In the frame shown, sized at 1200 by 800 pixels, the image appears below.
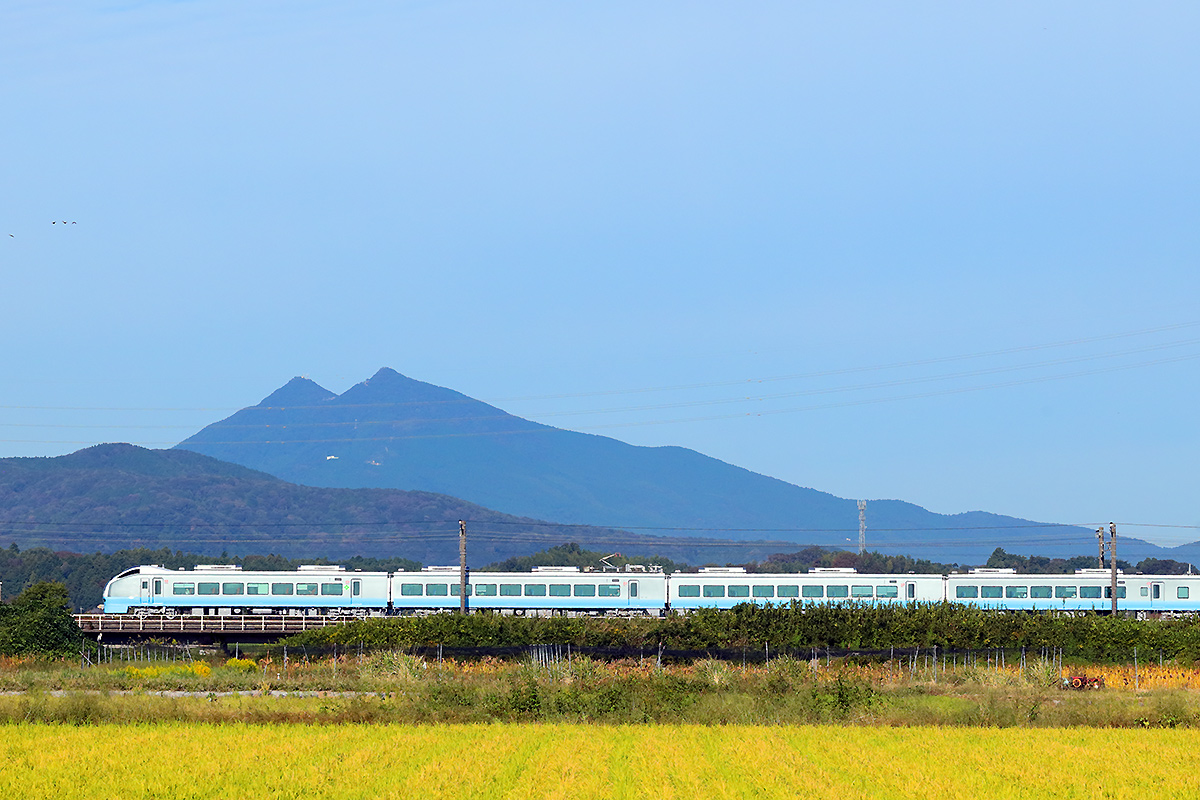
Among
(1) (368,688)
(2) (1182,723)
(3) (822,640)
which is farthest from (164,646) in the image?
(2) (1182,723)

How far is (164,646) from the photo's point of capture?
64.4 meters

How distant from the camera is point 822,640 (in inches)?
2290

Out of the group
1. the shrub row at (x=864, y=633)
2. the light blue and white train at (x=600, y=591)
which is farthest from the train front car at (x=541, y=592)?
the shrub row at (x=864, y=633)

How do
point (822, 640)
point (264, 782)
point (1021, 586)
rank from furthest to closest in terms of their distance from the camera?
point (1021, 586), point (822, 640), point (264, 782)

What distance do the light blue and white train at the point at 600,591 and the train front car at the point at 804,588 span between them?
0.06m

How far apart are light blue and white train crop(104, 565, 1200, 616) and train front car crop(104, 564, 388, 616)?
0.06 metres

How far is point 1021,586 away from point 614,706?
49167mm

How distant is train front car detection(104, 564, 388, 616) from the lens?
78.7 metres

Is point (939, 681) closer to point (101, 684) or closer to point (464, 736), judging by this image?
point (464, 736)

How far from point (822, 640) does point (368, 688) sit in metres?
22.7

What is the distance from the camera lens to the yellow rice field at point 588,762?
24422 mm

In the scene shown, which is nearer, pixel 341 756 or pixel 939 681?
pixel 341 756

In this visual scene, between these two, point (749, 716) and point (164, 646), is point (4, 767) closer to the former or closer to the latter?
point (749, 716)

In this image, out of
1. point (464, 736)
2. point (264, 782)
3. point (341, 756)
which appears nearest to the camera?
point (264, 782)
